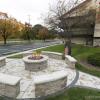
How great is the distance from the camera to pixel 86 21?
61.9 ft

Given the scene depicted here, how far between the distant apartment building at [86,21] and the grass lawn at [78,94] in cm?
1051

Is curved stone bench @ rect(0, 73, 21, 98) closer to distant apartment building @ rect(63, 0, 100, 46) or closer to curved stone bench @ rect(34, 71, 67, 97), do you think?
curved stone bench @ rect(34, 71, 67, 97)

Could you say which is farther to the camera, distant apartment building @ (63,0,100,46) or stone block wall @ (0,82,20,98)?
distant apartment building @ (63,0,100,46)

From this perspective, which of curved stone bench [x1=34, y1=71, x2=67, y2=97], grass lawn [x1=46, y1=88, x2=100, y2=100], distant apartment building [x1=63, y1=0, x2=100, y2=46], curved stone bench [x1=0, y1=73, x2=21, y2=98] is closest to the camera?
curved stone bench [x1=0, y1=73, x2=21, y2=98]

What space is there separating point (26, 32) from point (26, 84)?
3637cm

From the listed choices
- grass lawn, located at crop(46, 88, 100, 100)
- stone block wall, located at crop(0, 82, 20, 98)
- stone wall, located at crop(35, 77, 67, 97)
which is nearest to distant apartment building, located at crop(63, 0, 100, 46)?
grass lawn, located at crop(46, 88, 100, 100)

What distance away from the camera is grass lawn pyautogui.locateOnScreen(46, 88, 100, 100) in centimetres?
599

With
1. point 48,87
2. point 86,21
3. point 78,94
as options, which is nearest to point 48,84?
point 48,87

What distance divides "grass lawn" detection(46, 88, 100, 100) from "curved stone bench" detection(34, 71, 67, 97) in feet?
1.06

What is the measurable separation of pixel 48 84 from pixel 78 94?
60.5 inches

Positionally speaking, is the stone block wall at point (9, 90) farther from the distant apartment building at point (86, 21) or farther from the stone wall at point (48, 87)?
the distant apartment building at point (86, 21)

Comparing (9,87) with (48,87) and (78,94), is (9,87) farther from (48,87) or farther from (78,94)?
(78,94)

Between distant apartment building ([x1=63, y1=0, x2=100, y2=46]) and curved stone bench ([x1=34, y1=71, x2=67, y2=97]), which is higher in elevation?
distant apartment building ([x1=63, y1=0, x2=100, y2=46])

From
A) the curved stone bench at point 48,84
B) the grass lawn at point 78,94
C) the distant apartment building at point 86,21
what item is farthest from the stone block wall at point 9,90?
the distant apartment building at point 86,21
